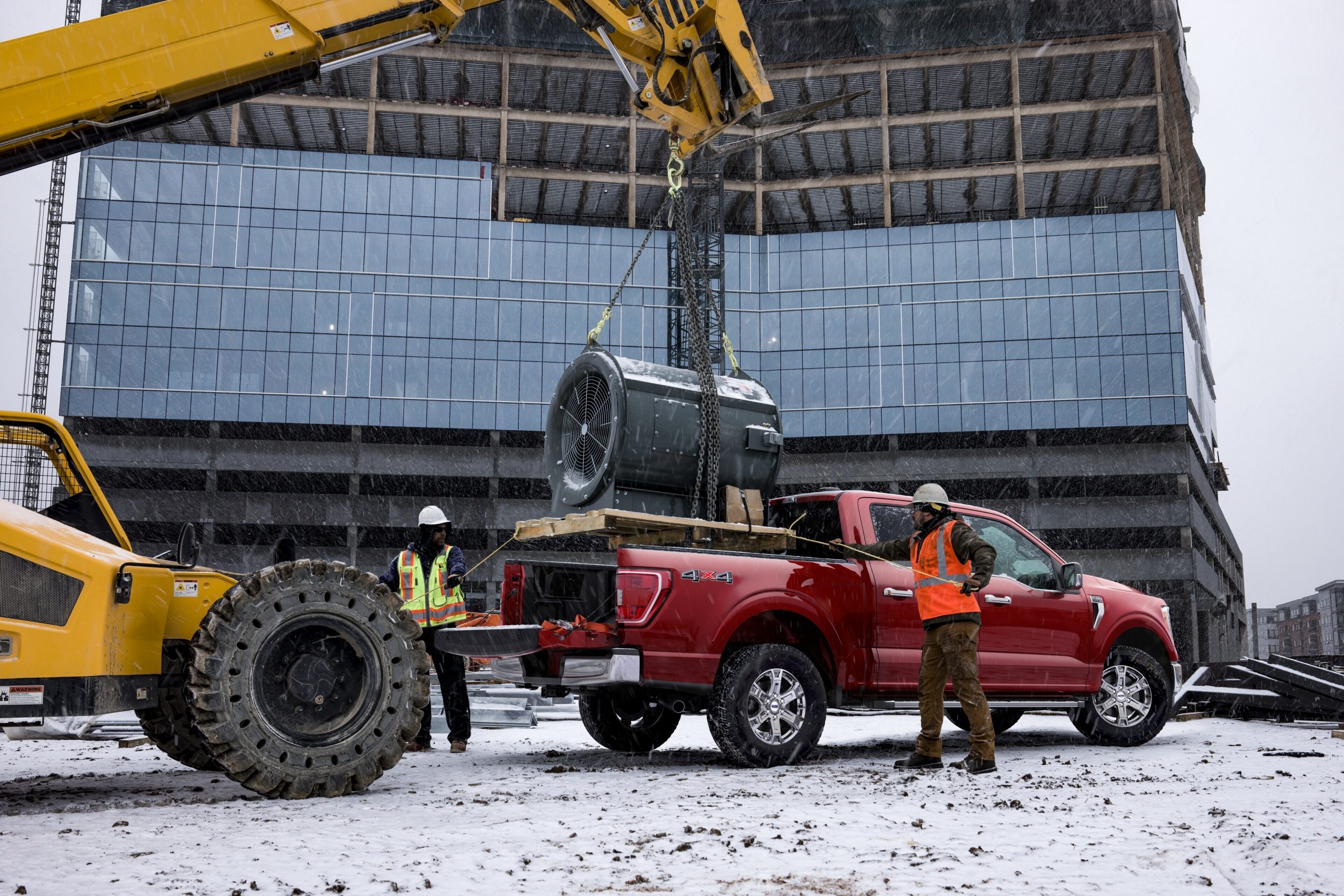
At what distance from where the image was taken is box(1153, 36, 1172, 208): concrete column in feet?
165

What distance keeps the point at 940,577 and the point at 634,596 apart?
2.18m

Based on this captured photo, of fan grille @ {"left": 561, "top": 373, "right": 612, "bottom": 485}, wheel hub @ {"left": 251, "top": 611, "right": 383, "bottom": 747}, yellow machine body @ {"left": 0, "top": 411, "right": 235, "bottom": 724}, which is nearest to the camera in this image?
yellow machine body @ {"left": 0, "top": 411, "right": 235, "bottom": 724}

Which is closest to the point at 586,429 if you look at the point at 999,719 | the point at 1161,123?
the point at 999,719

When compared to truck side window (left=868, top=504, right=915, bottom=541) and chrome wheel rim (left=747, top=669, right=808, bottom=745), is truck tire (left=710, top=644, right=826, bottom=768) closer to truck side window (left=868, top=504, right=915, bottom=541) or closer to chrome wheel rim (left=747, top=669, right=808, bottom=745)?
chrome wheel rim (left=747, top=669, right=808, bottom=745)

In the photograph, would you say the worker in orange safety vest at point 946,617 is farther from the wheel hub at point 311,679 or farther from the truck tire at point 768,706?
the wheel hub at point 311,679

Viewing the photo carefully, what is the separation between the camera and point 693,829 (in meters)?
5.50

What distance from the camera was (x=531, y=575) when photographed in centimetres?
878

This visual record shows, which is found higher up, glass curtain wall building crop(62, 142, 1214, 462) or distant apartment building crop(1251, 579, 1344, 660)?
glass curtain wall building crop(62, 142, 1214, 462)

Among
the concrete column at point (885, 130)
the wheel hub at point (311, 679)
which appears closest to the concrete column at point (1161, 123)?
the concrete column at point (885, 130)

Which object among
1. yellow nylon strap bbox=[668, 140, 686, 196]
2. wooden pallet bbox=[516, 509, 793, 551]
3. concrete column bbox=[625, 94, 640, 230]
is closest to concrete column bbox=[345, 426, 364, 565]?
concrete column bbox=[625, 94, 640, 230]

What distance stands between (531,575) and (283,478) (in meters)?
45.2

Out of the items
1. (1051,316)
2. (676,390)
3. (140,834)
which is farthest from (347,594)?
(1051,316)

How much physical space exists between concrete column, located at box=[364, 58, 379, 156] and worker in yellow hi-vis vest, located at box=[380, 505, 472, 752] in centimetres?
4538

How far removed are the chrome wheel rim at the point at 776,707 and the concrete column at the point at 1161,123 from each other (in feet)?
160
